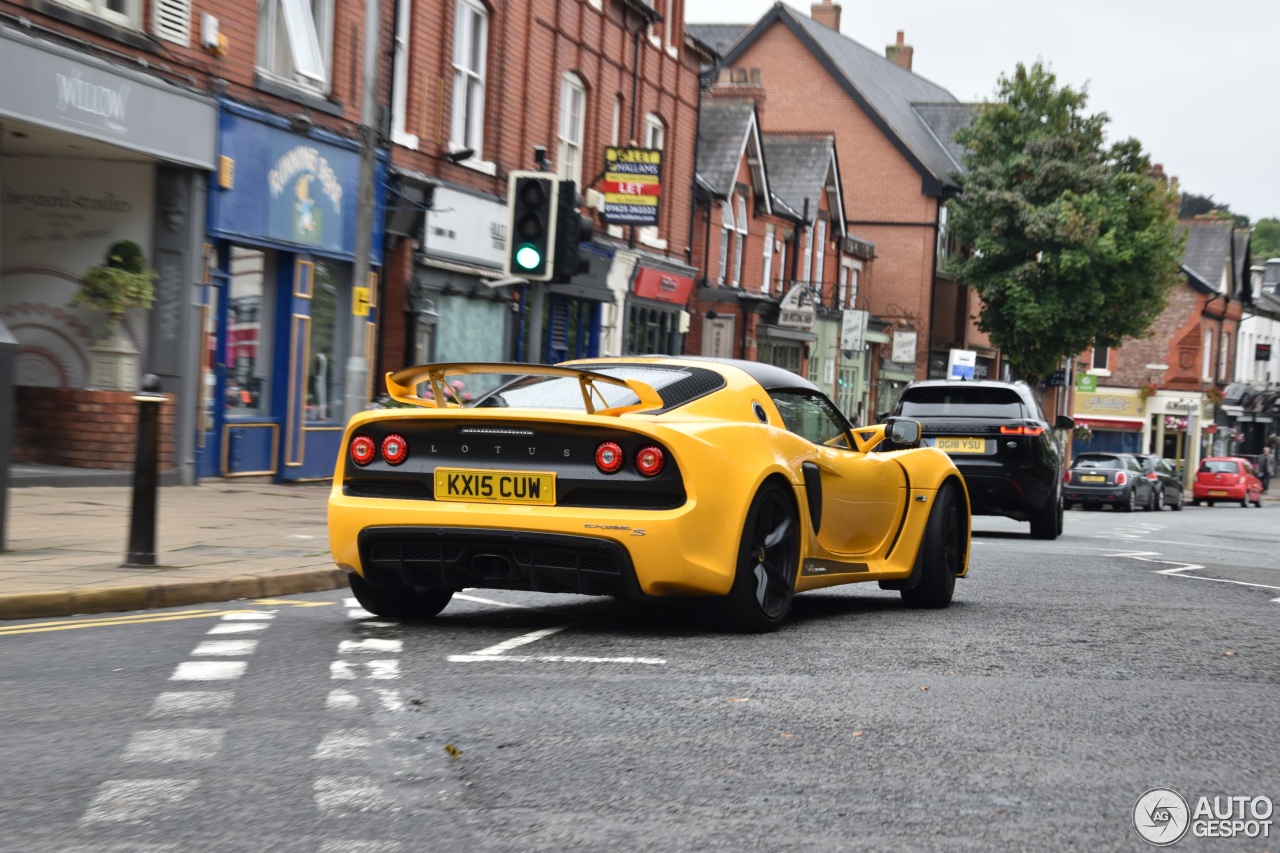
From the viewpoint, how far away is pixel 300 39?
18.8m

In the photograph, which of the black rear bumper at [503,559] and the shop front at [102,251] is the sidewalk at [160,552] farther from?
the black rear bumper at [503,559]

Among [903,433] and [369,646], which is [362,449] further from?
[903,433]

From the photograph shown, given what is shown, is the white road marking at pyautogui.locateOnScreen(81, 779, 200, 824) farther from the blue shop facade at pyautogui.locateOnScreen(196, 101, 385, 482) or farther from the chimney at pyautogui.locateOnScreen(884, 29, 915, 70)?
the chimney at pyautogui.locateOnScreen(884, 29, 915, 70)

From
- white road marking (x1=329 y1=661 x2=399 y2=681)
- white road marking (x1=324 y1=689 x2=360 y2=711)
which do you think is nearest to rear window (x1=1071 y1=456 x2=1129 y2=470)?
white road marking (x1=329 y1=661 x2=399 y2=681)

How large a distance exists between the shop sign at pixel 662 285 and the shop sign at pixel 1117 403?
1663 inches

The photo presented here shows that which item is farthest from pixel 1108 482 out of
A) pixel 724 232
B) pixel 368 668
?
pixel 368 668

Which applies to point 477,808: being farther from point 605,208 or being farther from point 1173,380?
point 1173,380

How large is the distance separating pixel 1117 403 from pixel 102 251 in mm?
61340

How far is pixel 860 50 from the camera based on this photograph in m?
58.8

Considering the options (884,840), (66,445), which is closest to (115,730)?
(884,840)

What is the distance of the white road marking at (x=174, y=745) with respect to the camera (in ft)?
15.6

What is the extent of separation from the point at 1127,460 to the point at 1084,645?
103 ft

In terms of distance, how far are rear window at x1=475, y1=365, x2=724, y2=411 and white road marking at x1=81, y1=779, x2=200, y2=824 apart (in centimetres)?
335

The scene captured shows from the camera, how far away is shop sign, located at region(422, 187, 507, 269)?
22250 mm
